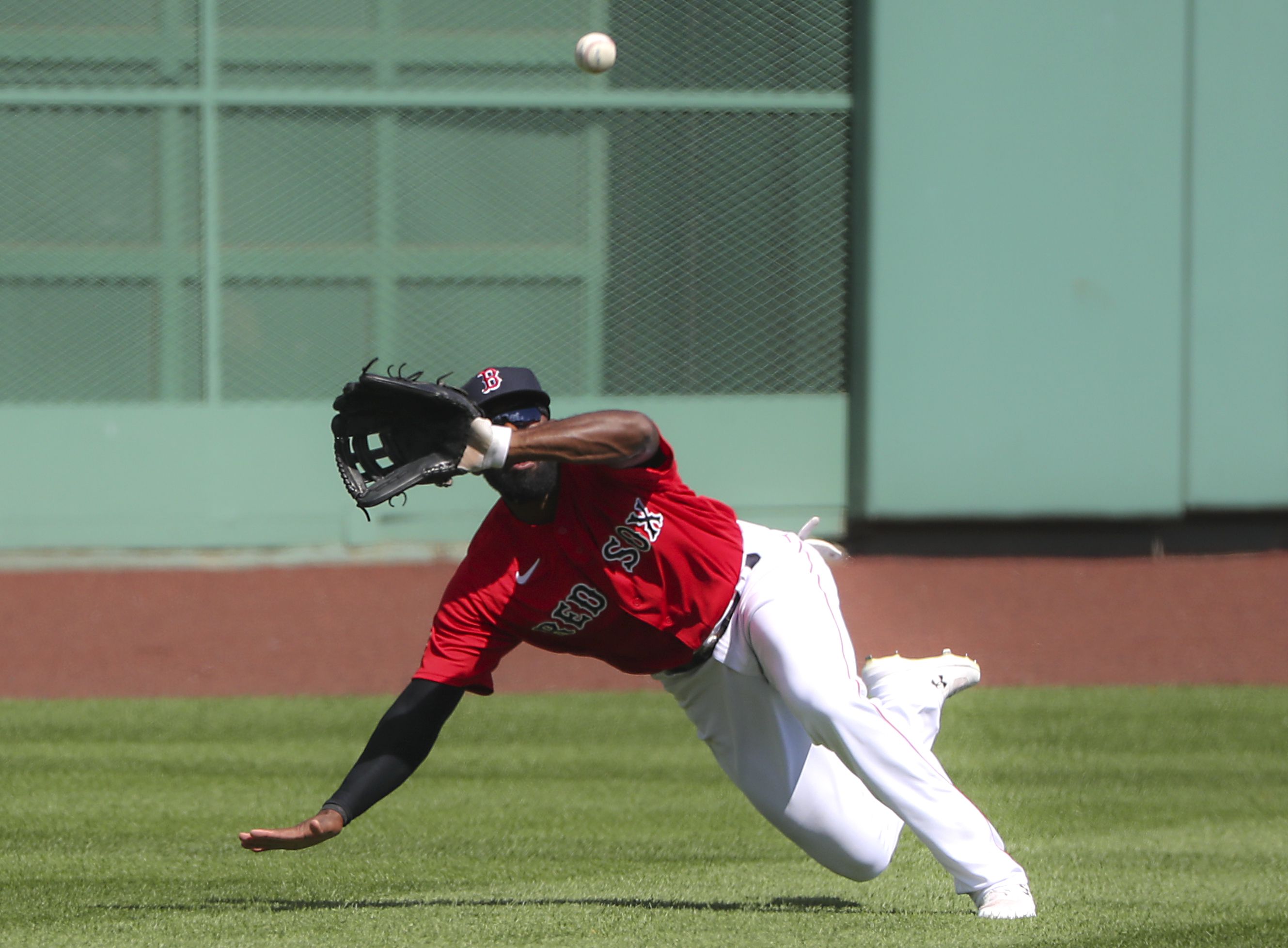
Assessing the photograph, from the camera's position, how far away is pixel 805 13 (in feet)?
39.6

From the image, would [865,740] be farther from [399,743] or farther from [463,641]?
[399,743]

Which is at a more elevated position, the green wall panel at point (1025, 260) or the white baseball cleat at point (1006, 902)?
the green wall panel at point (1025, 260)

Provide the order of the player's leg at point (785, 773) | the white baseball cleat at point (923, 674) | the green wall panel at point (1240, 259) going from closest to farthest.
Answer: the player's leg at point (785, 773) < the white baseball cleat at point (923, 674) < the green wall panel at point (1240, 259)

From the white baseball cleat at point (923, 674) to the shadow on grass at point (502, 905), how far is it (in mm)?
673

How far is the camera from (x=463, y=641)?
173 inches

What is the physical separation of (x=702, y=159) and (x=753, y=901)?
8.40 meters

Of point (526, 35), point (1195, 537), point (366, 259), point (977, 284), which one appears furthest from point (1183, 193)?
point (366, 259)

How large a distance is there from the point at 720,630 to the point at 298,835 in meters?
1.26

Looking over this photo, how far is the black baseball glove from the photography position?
3664mm

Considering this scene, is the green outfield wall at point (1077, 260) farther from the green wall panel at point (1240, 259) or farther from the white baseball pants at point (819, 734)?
the white baseball pants at point (819, 734)

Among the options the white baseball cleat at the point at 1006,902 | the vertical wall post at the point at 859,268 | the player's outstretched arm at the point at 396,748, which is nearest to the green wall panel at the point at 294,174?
the vertical wall post at the point at 859,268

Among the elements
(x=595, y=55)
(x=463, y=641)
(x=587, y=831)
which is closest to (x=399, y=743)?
(x=463, y=641)

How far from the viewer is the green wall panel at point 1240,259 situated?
1198cm

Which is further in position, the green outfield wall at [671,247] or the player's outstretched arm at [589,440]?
the green outfield wall at [671,247]
